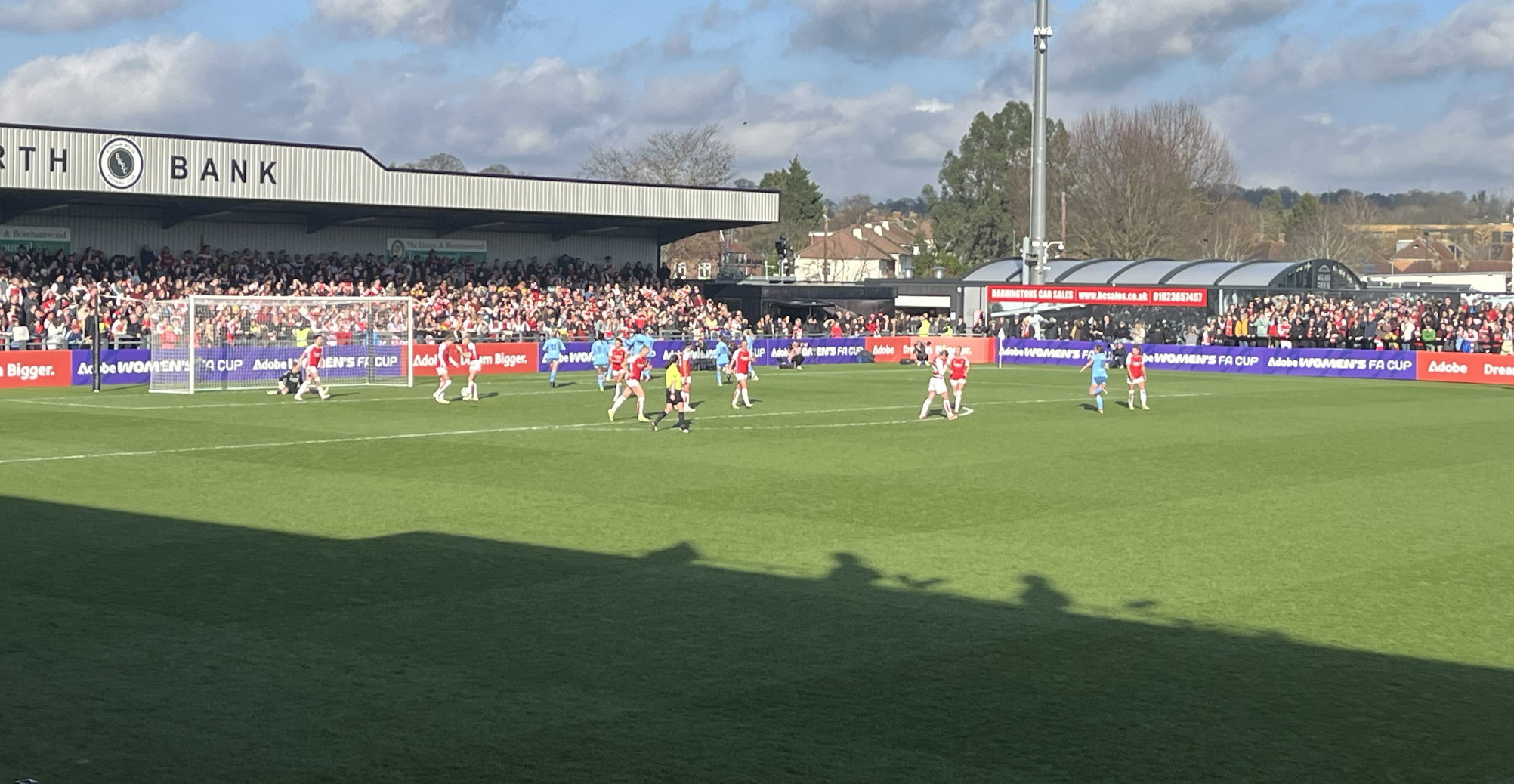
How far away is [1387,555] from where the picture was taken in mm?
14906

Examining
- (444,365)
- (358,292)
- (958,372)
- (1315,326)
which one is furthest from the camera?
(1315,326)

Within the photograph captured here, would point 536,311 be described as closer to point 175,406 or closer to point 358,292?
point 358,292

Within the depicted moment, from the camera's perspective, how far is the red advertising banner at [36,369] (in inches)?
1528

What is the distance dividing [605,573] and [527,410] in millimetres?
19235

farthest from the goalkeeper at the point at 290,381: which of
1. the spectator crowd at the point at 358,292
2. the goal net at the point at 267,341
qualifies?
the spectator crowd at the point at 358,292

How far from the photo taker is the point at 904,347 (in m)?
59.6

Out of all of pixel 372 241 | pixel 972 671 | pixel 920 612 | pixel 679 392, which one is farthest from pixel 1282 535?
pixel 372 241

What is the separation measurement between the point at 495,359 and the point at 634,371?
20.0m

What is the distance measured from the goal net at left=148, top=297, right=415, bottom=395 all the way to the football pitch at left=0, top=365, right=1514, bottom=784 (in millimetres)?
14572

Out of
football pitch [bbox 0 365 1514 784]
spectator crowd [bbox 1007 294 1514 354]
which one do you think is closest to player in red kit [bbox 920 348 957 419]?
football pitch [bbox 0 365 1514 784]

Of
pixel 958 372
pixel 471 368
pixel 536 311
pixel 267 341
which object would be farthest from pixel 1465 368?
pixel 267 341

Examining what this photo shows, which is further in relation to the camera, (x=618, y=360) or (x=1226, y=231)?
(x=1226, y=231)

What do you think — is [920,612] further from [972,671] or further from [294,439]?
[294,439]

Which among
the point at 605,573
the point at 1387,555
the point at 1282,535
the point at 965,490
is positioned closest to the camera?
the point at 605,573
